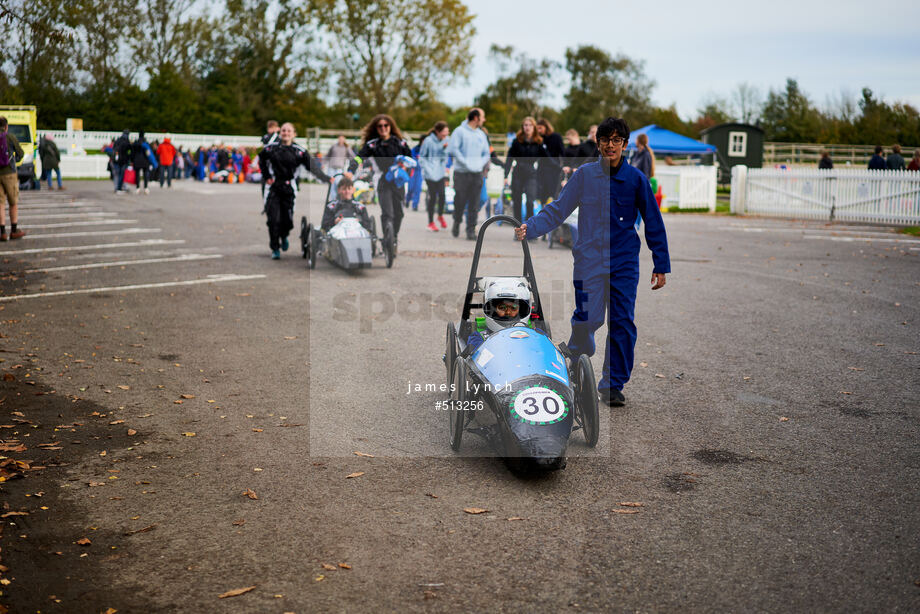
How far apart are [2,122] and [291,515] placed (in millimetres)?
12962

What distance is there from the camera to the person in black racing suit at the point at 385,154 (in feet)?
43.5

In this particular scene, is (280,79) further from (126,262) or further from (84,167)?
(126,262)

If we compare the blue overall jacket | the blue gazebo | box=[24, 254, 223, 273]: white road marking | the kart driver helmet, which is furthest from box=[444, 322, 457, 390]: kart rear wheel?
the blue gazebo

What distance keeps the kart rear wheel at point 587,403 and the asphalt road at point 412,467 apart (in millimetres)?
138

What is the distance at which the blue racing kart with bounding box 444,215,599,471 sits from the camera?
4789 mm

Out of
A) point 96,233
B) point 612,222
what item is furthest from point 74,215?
point 612,222

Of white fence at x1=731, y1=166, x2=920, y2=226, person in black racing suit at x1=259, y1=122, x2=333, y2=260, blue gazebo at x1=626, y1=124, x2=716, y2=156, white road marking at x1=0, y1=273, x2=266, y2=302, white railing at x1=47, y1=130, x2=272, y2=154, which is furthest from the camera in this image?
white railing at x1=47, y1=130, x2=272, y2=154

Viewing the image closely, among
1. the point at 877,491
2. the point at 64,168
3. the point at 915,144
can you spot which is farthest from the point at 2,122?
the point at 915,144

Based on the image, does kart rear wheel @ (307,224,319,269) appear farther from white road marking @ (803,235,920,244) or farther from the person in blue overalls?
white road marking @ (803,235,920,244)

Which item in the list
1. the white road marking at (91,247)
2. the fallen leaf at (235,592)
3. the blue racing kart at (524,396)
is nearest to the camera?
the fallen leaf at (235,592)

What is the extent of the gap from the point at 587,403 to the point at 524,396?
67cm

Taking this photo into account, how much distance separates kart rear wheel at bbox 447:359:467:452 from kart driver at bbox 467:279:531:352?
27 cm

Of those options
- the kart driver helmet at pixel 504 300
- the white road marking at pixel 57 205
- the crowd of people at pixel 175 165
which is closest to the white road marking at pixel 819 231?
the kart driver helmet at pixel 504 300

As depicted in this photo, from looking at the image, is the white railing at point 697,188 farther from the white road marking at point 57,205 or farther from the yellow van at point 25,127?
the yellow van at point 25,127
